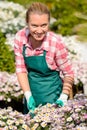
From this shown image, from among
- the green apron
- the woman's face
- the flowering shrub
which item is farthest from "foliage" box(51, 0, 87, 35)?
the woman's face

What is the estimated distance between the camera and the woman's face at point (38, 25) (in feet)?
12.4

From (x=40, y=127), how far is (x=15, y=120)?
0.21 m

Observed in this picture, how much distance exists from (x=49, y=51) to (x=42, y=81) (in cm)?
32

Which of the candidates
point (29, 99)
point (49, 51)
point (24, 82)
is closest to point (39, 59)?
point (49, 51)

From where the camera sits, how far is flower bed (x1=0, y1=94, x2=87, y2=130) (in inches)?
147

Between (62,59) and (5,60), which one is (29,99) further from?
(5,60)

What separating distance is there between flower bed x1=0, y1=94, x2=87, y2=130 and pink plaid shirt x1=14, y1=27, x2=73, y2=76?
337 mm

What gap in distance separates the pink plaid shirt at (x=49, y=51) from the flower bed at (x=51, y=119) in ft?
1.11

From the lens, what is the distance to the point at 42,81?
4.16 metres

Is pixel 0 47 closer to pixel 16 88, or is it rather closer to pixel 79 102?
pixel 16 88

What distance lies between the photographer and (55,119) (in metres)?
3.81

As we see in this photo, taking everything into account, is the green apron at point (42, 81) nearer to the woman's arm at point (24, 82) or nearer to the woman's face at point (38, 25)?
the woman's arm at point (24, 82)

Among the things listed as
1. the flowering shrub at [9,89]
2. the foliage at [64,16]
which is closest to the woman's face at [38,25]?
the flowering shrub at [9,89]

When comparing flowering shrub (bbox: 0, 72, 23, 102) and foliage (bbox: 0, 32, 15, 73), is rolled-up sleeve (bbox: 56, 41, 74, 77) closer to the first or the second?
flowering shrub (bbox: 0, 72, 23, 102)
